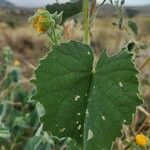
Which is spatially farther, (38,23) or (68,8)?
(68,8)

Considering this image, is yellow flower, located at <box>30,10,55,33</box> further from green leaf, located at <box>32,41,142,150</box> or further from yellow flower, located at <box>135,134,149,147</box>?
yellow flower, located at <box>135,134,149,147</box>

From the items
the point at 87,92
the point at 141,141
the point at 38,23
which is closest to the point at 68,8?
the point at 38,23

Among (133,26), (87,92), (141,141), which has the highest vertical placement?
(87,92)

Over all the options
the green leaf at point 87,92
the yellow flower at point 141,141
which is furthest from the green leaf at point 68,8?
the yellow flower at point 141,141

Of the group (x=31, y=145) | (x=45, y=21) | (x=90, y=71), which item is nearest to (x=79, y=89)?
(x=90, y=71)

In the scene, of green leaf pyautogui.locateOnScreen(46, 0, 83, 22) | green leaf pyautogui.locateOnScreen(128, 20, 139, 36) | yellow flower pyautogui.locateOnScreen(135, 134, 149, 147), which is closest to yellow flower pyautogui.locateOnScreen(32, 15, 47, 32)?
green leaf pyautogui.locateOnScreen(46, 0, 83, 22)

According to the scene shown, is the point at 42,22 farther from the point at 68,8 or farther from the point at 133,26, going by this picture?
the point at 133,26

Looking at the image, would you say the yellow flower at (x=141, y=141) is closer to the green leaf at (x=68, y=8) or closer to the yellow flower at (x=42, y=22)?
the green leaf at (x=68, y=8)
